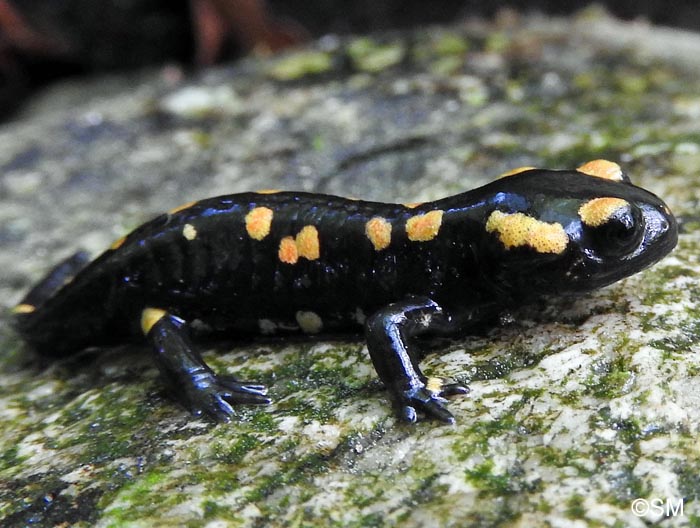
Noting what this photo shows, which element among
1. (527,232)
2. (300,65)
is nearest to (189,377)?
(527,232)

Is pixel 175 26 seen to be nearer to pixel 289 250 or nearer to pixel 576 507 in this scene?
pixel 289 250

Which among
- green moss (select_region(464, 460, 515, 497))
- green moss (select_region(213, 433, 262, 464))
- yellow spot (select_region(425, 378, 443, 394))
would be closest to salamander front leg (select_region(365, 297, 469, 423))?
yellow spot (select_region(425, 378, 443, 394))

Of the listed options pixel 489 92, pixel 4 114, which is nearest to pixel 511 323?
pixel 489 92

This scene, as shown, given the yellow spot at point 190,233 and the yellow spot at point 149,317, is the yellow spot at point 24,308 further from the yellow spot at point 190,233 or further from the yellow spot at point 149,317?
the yellow spot at point 190,233

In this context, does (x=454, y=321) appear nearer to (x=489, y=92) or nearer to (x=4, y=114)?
(x=489, y=92)

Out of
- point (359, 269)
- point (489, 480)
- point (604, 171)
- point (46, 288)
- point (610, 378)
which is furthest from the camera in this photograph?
point (46, 288)

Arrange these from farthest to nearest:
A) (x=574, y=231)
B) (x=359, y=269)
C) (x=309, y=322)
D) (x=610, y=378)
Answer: (x=309, y=322)
(x=359, y=269)
(x=574, y=231)
(x=610, y=378)

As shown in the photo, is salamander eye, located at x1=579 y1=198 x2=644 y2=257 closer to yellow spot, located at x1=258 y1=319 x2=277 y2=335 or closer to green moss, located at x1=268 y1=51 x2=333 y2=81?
yellow spot, located at x1=258 y1=319 x2=277 y2=335
